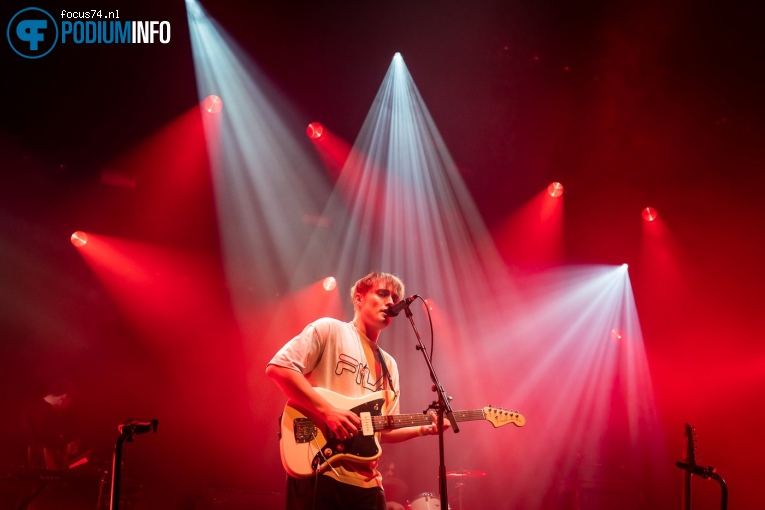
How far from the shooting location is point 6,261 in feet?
26.7

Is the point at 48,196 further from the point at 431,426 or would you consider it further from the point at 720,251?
→ the point at 720,251

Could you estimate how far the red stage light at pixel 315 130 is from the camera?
28.4 feet

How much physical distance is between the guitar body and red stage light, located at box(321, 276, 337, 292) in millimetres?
6012

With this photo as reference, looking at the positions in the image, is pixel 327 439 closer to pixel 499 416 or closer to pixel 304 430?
pixel 304 430

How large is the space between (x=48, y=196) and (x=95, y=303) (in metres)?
1.66

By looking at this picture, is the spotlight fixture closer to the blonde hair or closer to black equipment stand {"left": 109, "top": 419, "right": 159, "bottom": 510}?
the blonde hair

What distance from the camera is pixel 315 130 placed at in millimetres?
8680

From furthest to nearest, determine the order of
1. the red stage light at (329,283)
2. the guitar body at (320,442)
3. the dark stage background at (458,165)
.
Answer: the red stage light at (329,283), the dark stage background at (458,165), the guitar body at (320,442)

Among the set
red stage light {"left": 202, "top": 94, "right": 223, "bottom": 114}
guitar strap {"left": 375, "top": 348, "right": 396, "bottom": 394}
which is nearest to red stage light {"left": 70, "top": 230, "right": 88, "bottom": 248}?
red stage light {"left": 202, "top": 94, "right": 223, "bottom": 114}

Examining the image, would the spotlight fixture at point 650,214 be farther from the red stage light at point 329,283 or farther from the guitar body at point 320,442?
the guitar body at point 320,442

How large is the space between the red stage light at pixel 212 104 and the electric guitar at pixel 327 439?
583cm

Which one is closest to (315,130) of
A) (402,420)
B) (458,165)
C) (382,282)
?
(458,165)

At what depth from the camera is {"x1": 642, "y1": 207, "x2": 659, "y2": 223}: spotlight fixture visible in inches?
363

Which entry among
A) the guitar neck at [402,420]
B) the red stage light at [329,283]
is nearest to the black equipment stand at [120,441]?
the guitar neck at [402,420]
